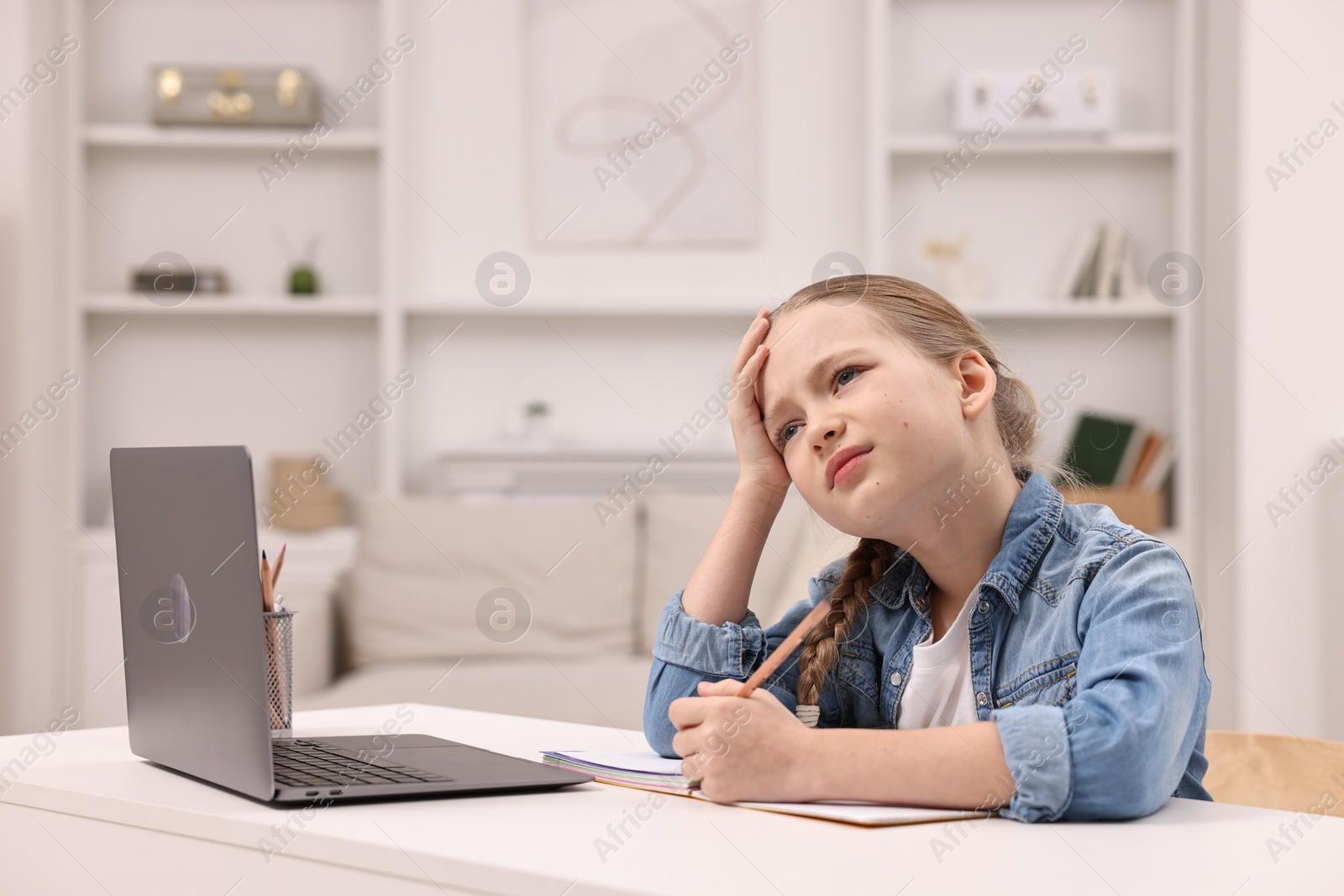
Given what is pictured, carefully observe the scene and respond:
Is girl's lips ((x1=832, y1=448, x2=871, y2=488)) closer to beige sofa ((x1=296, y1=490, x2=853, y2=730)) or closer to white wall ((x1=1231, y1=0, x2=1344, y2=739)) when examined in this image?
beige sofa ((x1=296, y1=490, x2=853, y2=730))

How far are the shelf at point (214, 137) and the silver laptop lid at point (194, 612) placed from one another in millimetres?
2597

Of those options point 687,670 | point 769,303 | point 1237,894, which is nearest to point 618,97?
point 769,303

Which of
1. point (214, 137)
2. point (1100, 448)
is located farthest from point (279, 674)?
point (1100, 448)

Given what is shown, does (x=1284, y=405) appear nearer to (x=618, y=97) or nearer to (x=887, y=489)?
(x=618, y=97)

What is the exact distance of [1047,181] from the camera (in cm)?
351

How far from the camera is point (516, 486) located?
3371 mm

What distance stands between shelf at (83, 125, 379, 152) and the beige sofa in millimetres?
1115

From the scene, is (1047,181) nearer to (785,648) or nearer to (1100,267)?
(1100,267)

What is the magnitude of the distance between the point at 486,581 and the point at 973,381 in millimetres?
1983

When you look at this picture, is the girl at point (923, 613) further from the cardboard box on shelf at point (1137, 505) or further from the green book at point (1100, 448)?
the green book at point (1100, 448)

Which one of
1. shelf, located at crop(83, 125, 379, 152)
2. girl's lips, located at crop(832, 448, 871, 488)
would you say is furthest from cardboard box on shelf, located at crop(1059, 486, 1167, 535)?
→ girl's lips, located at crop(832, 448, 871, 488)

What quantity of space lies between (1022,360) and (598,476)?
1.31 meters

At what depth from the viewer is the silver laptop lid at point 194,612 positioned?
2.50ft

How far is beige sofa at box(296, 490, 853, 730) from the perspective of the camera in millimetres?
2752
